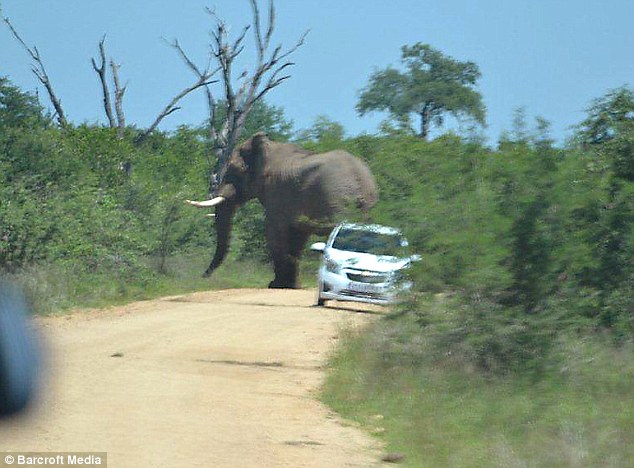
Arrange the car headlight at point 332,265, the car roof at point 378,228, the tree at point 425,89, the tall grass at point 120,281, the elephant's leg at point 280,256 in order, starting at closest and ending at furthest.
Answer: the car roof at point 378,228, the tall grass at point 120,281, the car headlight at point 332,265, the elephant's leg at point 280,256, the tree at point 425,89

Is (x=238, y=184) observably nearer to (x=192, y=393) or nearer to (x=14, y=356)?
(x=192, y=393)

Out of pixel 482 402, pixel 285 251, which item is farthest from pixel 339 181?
pixel 482 402

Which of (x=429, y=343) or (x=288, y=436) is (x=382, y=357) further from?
(x=288, y=436)

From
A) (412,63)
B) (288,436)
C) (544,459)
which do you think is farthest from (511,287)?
(412,63)

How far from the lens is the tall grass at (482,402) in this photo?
998 cm

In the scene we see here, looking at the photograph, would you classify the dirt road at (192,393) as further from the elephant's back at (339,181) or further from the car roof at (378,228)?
A: the elephant's back at (339,181)

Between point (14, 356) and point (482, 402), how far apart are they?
4.26 metres

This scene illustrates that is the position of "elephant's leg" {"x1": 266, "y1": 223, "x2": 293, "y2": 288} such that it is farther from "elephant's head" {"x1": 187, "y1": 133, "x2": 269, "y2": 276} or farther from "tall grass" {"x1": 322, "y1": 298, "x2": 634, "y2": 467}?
"tall grass" {"x1": 322, "y1": 298, "x2": 634, "y2": 467}

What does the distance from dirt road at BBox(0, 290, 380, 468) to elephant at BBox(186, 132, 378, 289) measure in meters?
7.62

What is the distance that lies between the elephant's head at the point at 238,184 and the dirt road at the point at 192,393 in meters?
10.0

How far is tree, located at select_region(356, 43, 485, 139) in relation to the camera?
57.5 m

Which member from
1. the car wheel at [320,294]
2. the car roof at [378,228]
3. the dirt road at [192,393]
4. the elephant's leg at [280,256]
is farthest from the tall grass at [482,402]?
the elephant's leg at [280,256]

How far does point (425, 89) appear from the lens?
5803cm

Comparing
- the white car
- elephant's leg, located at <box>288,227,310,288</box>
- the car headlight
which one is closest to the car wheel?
the white car
